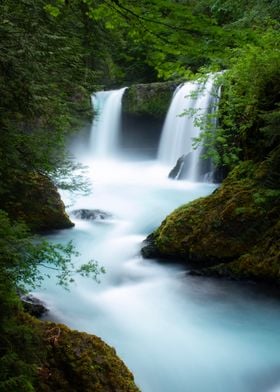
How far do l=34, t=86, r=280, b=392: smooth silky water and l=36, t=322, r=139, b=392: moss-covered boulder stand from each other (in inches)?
47.3

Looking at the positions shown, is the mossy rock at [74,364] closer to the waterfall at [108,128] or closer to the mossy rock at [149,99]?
the mossy rock at [149,99]

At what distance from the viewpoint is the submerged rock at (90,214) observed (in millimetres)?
11289

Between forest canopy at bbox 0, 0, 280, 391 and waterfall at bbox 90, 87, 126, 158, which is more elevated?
forest canopy at bbox 0, 0, 280, 391

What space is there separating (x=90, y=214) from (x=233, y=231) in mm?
4941

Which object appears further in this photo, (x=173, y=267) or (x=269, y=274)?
(x=173, y=267)

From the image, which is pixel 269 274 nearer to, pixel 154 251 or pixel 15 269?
pixel 154 251

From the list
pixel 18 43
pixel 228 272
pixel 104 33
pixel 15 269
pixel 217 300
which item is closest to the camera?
pixel 15 269

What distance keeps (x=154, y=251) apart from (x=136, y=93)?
42.8 feet

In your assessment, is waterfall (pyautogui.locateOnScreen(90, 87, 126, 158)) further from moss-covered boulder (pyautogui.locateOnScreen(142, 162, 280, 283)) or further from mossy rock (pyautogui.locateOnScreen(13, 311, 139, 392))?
mossy rock (pyautogui.locateOnScreen(13, 311, 139, 392))

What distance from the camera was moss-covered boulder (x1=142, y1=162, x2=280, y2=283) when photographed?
7.04m

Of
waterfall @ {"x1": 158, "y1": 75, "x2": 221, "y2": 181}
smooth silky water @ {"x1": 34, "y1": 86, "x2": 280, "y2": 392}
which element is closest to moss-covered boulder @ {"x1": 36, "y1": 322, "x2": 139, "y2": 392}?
smooth silky water @ {"x1": 34, "y1": 86, "x2": 280, "y2": 392}

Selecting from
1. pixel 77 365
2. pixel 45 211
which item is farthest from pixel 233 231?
pixel 77 365

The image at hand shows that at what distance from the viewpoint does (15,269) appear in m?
3.69

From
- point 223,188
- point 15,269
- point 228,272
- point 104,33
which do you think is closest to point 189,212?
point 223,188
